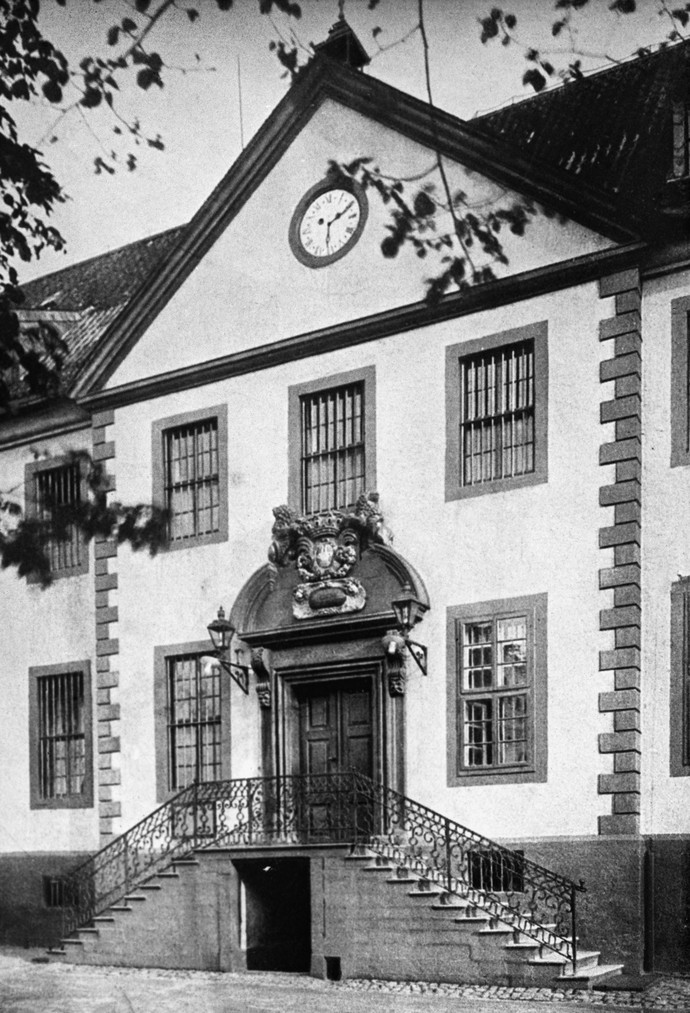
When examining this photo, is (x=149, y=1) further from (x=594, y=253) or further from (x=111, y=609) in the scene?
(x=111, y=609)

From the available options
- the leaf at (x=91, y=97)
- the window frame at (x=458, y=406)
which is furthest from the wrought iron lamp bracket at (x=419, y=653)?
the leaf at (x=91, y=97)

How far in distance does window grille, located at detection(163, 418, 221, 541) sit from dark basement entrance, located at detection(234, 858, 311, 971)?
3.15m

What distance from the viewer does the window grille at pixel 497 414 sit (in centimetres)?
1244

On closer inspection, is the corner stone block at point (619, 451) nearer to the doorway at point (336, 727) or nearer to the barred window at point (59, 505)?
the doorway at point (336, 727)

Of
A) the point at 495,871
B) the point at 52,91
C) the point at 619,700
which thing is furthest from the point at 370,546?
the point at 52,91

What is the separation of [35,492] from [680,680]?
4.97m

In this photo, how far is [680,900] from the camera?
10953 millimetres

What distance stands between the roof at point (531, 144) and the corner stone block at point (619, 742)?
158 inches

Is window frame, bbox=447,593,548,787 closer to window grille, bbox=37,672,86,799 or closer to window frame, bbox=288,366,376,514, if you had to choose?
window frame, bbox=288,366,376,514

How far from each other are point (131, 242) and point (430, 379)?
3.42 metres

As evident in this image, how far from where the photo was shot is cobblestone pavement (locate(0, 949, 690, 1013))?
394 inches

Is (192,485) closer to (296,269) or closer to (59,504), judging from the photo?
(296,269)

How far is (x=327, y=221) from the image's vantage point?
1323 centimetres

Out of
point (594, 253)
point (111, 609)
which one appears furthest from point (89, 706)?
point (594, 253)
